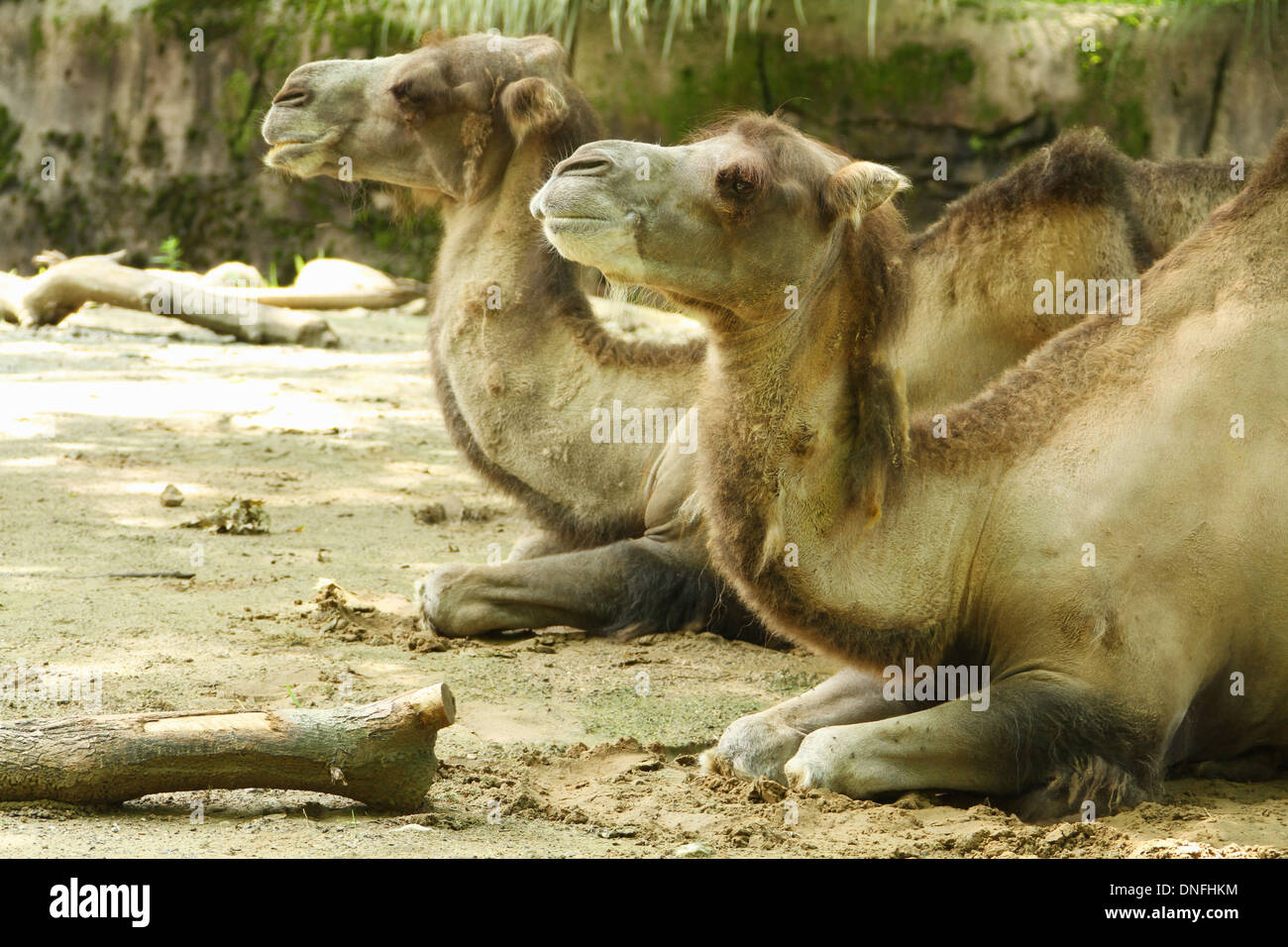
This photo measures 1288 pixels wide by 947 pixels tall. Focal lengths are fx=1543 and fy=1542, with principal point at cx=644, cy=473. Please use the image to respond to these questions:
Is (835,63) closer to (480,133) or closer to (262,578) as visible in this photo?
(480,133)

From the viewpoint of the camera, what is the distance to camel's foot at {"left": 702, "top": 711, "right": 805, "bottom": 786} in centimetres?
362

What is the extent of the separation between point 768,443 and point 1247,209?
1.37 meters

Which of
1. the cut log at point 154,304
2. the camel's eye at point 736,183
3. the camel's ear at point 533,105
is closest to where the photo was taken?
the camel's eye at point 736,183

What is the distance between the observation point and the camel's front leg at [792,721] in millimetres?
3637

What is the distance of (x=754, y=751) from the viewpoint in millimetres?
3648

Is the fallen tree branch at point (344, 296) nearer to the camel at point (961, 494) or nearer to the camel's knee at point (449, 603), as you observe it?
the camel's knee at point (449, 603)

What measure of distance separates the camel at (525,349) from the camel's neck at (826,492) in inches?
55.8

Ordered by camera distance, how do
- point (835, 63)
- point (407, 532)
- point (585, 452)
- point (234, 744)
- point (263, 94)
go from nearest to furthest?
point (234, 744) → point (585, 452) → point (407, 532) → point (835, 63) → point (263, 94)

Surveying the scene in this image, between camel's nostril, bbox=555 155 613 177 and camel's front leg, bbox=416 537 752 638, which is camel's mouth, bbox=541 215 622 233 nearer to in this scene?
camel's nostril, bbox=555 155 613 177

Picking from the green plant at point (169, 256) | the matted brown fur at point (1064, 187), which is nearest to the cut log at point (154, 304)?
the green plant at point (169, 256)

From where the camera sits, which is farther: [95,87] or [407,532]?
[95,87]

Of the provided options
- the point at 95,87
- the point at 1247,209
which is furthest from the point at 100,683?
A: the point at 95,87

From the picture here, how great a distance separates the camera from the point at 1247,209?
148 inches

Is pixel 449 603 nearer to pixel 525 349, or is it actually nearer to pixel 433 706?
pixel 525 349
